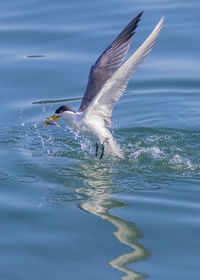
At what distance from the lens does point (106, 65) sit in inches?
362

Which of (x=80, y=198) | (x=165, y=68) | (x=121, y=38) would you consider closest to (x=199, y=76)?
(x=165, y=68)

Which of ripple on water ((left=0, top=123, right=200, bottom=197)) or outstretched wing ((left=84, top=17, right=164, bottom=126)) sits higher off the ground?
outstretched wing ((left=84, top=17, right=164, bottom=126))

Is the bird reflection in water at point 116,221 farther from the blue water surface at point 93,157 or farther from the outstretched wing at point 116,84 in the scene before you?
the outstretched wing at point 116,84

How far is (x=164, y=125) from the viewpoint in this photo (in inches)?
381

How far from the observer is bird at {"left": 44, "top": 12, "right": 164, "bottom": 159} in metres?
7.82

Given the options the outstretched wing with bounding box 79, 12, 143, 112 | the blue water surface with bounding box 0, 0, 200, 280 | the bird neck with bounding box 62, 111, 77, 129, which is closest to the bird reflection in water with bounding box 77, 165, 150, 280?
the blue water surface with bounding box 0, 0, 200, 280

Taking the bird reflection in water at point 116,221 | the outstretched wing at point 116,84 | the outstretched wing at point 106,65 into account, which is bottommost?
the bird reflection in water at point 116,221

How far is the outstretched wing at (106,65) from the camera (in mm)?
8953

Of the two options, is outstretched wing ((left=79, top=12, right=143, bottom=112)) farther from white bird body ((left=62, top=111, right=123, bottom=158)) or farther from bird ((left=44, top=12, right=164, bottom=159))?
white bird body ((left=62, top=111, right=123, bottom=158))

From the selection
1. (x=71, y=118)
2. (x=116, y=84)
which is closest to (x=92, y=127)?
(x=71, y=118)

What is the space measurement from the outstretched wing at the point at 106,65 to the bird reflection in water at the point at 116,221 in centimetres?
121

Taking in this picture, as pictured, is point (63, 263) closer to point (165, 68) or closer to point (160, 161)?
point (160, 161)

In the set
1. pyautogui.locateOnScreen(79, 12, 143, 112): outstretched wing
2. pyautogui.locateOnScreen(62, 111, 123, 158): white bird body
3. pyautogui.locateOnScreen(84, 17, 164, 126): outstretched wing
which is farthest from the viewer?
pyautogui.locateOnScreen(79, 12, 143, 112): outstretched wing

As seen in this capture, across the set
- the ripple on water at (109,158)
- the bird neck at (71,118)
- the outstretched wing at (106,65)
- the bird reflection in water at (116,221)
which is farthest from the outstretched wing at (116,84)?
the bird reflection in water at (116,221)
